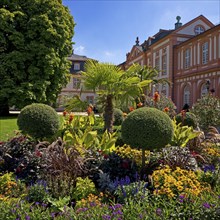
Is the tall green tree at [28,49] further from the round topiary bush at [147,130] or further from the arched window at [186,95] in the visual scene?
the round topiary bush at [147,130]

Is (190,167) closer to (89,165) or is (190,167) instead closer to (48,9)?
(89,165)

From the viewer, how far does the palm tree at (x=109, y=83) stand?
272 inches

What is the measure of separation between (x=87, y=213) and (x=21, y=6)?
1981 cm

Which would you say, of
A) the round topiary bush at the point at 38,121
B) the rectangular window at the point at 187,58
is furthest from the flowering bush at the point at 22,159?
the rectangular window at the point at 187,58

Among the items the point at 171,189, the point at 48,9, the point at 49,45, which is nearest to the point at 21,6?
the point at 48,9

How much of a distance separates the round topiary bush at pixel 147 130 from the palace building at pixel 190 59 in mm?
17781

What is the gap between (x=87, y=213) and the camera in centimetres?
278

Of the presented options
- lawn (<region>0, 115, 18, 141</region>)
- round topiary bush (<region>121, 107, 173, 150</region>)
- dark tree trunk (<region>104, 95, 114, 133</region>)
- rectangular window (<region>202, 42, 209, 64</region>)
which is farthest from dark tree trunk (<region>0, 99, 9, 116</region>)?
rectangular window (<region>202, 42, 209, 64</region>)

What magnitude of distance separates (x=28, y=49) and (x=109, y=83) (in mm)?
13534

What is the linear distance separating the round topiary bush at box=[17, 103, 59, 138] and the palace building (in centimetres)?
1743

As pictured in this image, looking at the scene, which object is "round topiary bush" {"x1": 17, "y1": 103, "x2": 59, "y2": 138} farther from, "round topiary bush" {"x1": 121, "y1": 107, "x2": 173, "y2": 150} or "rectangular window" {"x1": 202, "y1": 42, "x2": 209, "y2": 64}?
"rectangular window" {"x1": 202, "y1": 42, "x2": 209, "y2": 64}

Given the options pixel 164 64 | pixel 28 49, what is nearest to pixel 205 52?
pixel 164 64

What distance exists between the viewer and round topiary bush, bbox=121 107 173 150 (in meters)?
4.31

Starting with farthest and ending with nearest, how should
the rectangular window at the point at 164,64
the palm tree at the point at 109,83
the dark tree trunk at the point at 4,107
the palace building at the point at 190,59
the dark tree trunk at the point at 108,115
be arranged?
the rectangular window at the point at 164,64 < the palace building at the point at 190,59 < the dark tree trunk at the point at 4,107 < the dark tree trunk at the point at 108,115 < the palm tree at the point at 109,83
